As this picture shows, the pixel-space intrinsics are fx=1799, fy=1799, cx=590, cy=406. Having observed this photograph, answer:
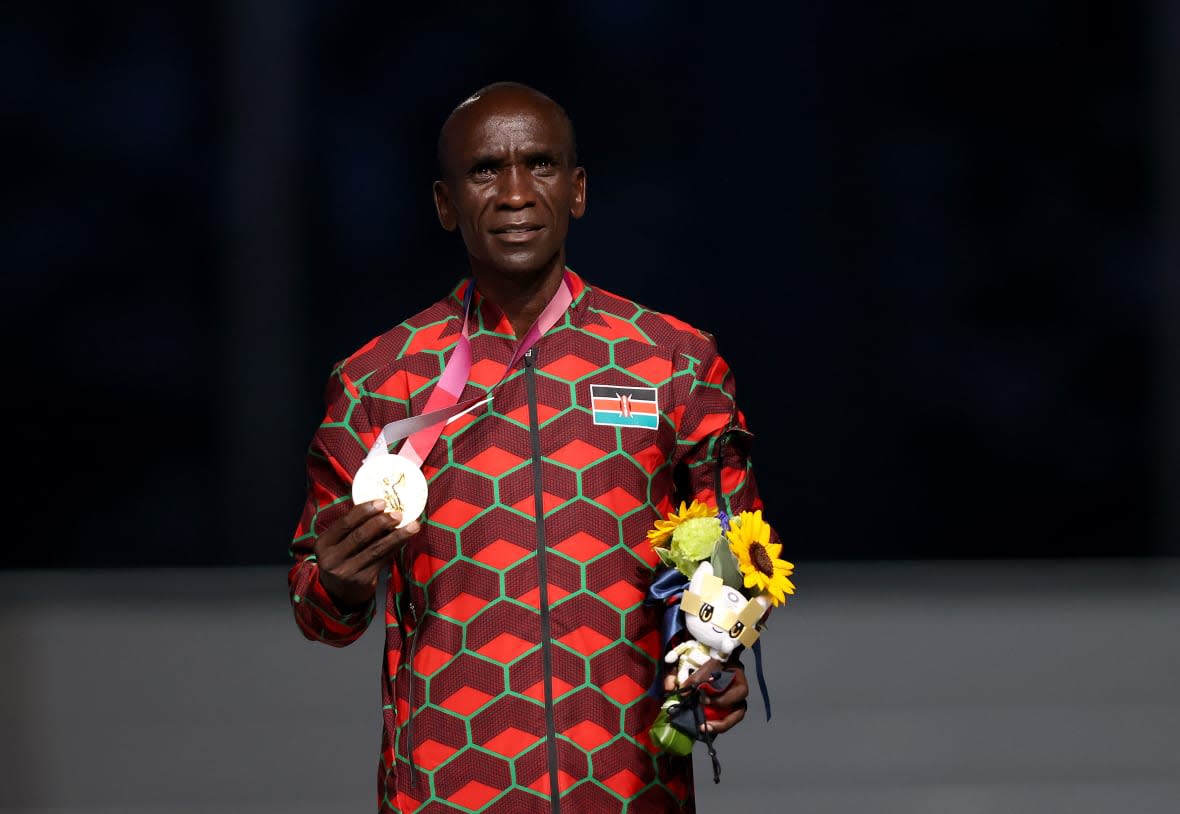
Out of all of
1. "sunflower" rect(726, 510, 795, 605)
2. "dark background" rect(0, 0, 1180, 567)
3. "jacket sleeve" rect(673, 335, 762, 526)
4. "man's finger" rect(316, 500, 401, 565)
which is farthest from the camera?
"dark background" rect(0, 0, 1180, 567)

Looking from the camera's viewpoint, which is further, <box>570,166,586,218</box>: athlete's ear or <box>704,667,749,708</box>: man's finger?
<box>570,166,586,218</box>: athlete's ear

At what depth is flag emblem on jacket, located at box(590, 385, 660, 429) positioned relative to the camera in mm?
2281

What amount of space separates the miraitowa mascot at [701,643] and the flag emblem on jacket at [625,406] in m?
0.22

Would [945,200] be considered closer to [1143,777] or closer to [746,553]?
[1143,777]

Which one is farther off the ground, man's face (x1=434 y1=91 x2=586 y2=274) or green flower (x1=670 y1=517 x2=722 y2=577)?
man's face (x1=434 y1=91 x2=586 y2=274)

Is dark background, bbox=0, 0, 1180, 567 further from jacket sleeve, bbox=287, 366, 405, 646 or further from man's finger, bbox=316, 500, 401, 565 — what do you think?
man's finger, bbox=316, 500, 401, 565

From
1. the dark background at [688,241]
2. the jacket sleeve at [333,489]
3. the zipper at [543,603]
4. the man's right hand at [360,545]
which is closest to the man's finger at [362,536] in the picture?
the man's right hand at [360,545]

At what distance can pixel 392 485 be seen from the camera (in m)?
2.11

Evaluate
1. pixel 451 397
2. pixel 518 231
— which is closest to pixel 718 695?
pixel 451 397

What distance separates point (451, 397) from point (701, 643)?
1.44ft

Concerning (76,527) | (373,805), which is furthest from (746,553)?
(76,527)

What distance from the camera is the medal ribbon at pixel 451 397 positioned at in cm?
221

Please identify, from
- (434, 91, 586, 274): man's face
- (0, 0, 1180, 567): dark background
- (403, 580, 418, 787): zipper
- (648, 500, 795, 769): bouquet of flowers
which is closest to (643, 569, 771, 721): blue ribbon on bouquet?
(648, 500, 795, 769): bouquet of flowers

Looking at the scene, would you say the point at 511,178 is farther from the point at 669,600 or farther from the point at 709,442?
the point at 669,600
